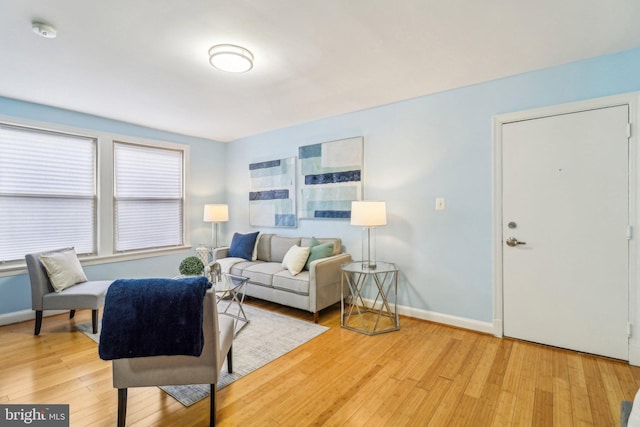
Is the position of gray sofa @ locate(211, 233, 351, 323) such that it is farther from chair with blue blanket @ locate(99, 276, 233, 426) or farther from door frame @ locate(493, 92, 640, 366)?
door frame @ locate(493, 92, 640, 366)

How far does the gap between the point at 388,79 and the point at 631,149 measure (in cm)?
200

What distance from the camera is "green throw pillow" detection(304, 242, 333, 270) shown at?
136 inches

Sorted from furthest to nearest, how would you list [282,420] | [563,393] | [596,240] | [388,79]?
[388,79]
[596,240]
[563,393]
[282,420]

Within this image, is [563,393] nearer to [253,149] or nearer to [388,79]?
[388,79]

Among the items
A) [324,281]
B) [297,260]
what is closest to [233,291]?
[297,260]

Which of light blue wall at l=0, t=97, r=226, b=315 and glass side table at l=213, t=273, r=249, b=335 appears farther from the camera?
light blue wall at l=0, t=97, r=226, b=315

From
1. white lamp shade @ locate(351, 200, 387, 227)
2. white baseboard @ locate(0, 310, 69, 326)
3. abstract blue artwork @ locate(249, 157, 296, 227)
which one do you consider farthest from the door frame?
white baseboard @ locate(0, 310, 69, 326)

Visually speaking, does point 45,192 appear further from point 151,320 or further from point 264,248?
point 151,320

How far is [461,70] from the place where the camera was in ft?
8.51

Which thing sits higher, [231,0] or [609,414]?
[231,0]

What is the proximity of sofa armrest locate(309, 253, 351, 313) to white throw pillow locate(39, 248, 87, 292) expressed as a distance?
8.16 feet

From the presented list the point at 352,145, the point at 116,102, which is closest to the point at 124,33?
the point at 116,102

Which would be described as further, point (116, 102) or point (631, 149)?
point (116, 102)

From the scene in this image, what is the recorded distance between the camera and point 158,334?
4.91 feet
